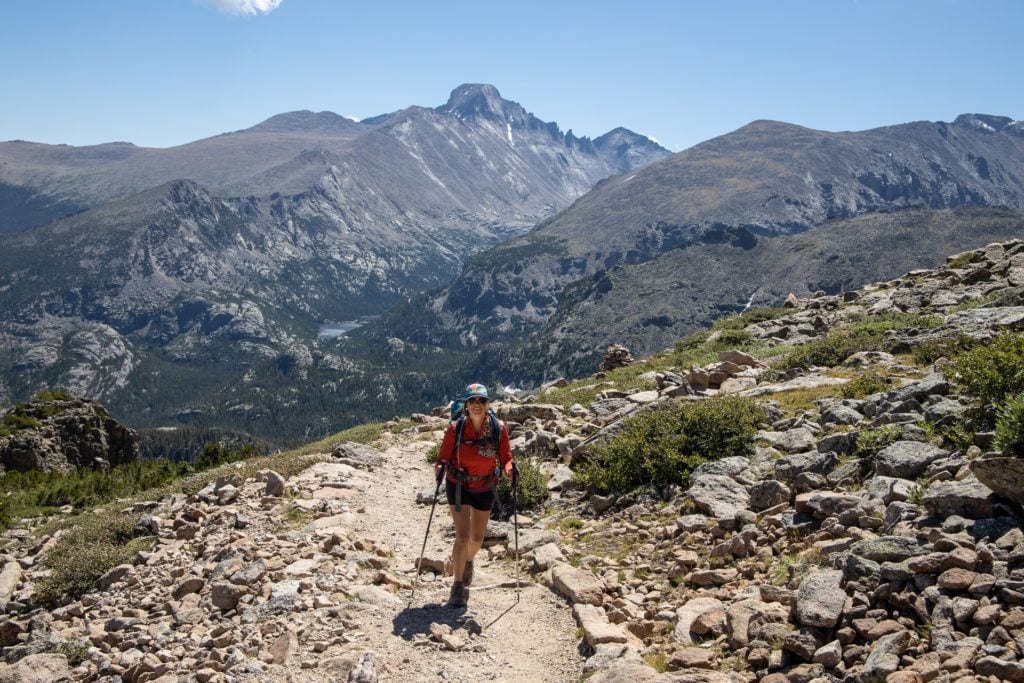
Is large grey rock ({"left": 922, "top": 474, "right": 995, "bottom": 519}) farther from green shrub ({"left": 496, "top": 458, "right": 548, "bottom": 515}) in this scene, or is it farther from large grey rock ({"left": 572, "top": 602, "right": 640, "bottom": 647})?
green shrub ({"left": 496, "top": 458, "right": 548, "bottom": 515})

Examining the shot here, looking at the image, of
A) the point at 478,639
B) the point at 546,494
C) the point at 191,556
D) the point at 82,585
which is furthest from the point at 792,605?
the point at 82,585

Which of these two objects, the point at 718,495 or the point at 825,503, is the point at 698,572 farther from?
the point at 718,495

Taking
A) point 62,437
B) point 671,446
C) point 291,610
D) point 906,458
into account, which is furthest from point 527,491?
point 62,437

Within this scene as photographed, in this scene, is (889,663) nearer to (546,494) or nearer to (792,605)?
(792,605)

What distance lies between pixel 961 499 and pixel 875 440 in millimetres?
3530

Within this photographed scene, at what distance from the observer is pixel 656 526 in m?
12.1

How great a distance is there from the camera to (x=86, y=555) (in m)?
13.6

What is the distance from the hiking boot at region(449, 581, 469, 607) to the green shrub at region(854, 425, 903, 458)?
687 cm

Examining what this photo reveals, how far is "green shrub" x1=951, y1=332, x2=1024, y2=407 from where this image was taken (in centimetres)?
1055

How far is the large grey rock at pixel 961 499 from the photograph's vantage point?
7859mm

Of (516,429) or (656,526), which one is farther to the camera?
(516,429)

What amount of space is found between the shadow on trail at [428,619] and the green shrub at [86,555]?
6636 millimetres

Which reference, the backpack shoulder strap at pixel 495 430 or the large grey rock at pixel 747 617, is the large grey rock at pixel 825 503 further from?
the backpack shoulder strap at pixel 495 430

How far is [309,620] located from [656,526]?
5931mm
